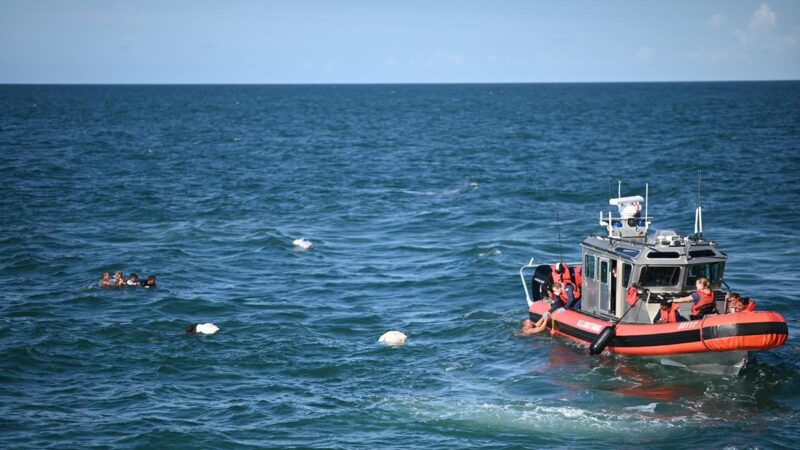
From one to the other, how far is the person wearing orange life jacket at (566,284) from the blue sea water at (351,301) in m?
1.36

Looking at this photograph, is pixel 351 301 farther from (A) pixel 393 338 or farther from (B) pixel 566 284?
(B) pixel 566 284

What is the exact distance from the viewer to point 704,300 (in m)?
24.2

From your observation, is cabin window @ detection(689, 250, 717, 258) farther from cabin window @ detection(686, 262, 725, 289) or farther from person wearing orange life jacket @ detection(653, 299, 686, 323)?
person wearing orange life jacket @ detection(653, 299, 686, 323)

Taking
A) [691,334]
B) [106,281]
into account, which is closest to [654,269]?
[691,334]

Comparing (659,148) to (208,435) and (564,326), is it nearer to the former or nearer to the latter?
(564,326)

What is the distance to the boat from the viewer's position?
894 inches

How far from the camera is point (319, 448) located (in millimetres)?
20609

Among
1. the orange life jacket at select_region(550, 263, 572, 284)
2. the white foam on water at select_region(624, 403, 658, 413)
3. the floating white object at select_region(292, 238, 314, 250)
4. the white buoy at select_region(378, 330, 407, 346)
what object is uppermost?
the orange life jacket at select_region(550, 263, 572, 284)

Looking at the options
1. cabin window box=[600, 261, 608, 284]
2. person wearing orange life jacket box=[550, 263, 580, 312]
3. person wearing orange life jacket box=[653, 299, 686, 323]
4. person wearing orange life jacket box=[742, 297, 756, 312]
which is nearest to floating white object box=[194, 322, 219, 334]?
person wearing orange life jacket box=[550, 263, 580, 312]

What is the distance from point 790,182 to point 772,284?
85.5ft

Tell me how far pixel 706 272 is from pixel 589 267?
3534 mm

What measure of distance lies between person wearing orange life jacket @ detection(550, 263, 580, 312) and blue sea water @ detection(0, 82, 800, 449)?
1.36 m

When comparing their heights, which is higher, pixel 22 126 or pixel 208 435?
pixel 22 126

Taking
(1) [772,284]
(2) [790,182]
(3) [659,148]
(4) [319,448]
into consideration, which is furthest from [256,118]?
(4) [319,448]
